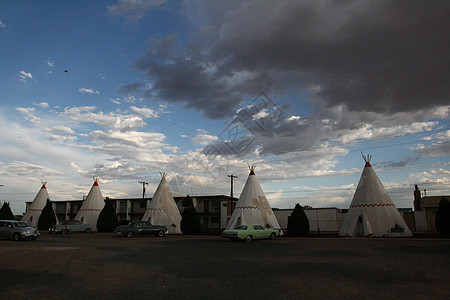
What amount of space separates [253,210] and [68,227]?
19.3 m

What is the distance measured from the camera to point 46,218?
4041cm

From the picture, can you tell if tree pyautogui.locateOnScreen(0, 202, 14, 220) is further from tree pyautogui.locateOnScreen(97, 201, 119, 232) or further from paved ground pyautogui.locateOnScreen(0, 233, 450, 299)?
paved ground pyautogui.locateOnScreen(0, 233, 450, 299)

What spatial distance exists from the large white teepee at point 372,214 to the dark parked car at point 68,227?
2596 centimetres

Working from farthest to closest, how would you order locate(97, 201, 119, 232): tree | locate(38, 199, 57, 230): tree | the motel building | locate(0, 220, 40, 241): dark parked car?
locate(38, 199, 57, 230): tree → locate(97, 201, 119, 232): tree → the motel building → locate(0, 220, 40, 241): dark parked car

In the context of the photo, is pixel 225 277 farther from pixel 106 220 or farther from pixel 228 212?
pixel 228 212

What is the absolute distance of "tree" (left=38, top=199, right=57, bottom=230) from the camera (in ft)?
132

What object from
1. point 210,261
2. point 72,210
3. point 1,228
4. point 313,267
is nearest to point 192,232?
point 1,228

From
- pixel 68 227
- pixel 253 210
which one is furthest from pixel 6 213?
pixel 253 210

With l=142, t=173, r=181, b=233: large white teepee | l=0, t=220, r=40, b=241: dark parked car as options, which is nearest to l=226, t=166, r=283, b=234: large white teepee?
l=142, t=173, r=181, b=233: large white teepee

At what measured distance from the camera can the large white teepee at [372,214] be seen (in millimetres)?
24969

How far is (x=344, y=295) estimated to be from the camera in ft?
21.1

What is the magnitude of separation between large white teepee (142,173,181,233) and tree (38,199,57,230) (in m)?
14.5

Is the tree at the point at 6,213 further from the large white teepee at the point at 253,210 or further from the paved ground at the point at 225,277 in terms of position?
the paved ground at the point at 225,277

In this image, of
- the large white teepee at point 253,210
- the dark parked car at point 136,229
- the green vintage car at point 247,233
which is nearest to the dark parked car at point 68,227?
the dark parked car at point 136,229
